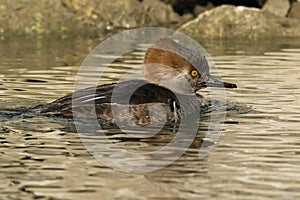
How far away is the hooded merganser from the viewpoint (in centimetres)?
820

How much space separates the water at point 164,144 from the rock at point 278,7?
17.3ft

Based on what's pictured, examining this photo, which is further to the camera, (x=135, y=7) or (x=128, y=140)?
(x=135, y=7)

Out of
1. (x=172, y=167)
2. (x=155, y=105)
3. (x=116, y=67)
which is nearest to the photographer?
(x=172, y=167)

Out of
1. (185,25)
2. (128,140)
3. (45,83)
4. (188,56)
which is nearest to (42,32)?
(185,25)

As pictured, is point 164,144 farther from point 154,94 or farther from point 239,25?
point 239,25

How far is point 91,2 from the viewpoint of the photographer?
1734 centimetres

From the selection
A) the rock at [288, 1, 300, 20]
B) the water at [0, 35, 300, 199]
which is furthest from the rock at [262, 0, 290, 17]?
the water at [0, 35, 300, 199]

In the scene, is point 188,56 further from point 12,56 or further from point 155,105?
point 12,56

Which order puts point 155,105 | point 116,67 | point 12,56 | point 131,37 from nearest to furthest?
point 155,105
point 116,67
point 12,56
point 131,37

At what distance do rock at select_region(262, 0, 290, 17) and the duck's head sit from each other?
7989 mm

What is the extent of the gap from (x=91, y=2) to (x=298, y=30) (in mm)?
3959

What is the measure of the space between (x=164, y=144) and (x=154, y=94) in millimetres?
1158

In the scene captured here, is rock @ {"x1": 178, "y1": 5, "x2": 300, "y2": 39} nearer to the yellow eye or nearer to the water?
the water

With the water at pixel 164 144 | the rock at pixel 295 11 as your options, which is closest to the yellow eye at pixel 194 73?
the water at pixel 164 144
